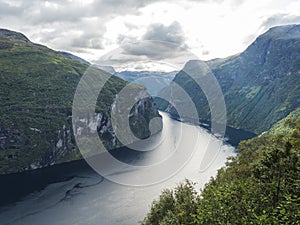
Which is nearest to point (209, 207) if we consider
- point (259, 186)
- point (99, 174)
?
point (259, 186)

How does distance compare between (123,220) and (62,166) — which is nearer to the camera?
(123,220)

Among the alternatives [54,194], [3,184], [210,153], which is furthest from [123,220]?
[210,153]

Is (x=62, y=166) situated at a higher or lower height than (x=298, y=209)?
lower

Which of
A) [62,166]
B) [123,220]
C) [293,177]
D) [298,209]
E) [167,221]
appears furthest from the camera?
[62,166]

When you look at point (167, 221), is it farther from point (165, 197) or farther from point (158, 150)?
point (158, 150)

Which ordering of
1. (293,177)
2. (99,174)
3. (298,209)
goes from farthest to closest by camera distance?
(99,174) < (293,177) < (298,209)

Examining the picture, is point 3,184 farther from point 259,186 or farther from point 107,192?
point 259,186

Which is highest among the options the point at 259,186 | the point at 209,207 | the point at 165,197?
the point at 259,186
